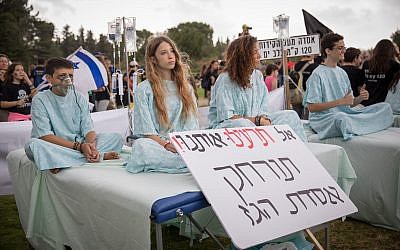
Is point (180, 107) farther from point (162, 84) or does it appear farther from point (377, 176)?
point (377, 176)

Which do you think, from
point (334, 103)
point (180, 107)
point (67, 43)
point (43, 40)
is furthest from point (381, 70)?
point (67, 43)

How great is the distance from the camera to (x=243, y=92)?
327cm

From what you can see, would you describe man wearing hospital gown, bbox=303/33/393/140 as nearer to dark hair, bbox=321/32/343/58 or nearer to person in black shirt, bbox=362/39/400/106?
dark hair, bbox=321/32/343/58

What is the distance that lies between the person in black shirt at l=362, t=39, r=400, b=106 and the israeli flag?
10.4 feet

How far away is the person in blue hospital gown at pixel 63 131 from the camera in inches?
98.7

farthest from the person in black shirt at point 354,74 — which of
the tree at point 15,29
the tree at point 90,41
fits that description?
the tree at point 90,41

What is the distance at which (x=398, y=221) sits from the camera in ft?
10.0

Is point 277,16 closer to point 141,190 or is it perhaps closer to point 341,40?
point 341,40

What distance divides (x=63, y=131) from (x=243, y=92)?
4.40 ft

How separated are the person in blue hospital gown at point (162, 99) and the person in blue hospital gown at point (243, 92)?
405 millimetres

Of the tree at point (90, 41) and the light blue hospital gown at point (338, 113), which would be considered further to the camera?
the tree at point (90, 41)

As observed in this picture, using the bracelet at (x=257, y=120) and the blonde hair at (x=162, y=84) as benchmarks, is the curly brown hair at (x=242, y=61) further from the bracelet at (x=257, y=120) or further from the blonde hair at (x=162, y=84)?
the blonde hair at (x=162, y=84)

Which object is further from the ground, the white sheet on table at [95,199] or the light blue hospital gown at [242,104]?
the light blue hospital gown at [242,104]

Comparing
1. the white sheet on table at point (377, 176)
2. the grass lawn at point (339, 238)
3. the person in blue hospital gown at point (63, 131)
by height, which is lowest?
the grass lawn at point (339, 238)
